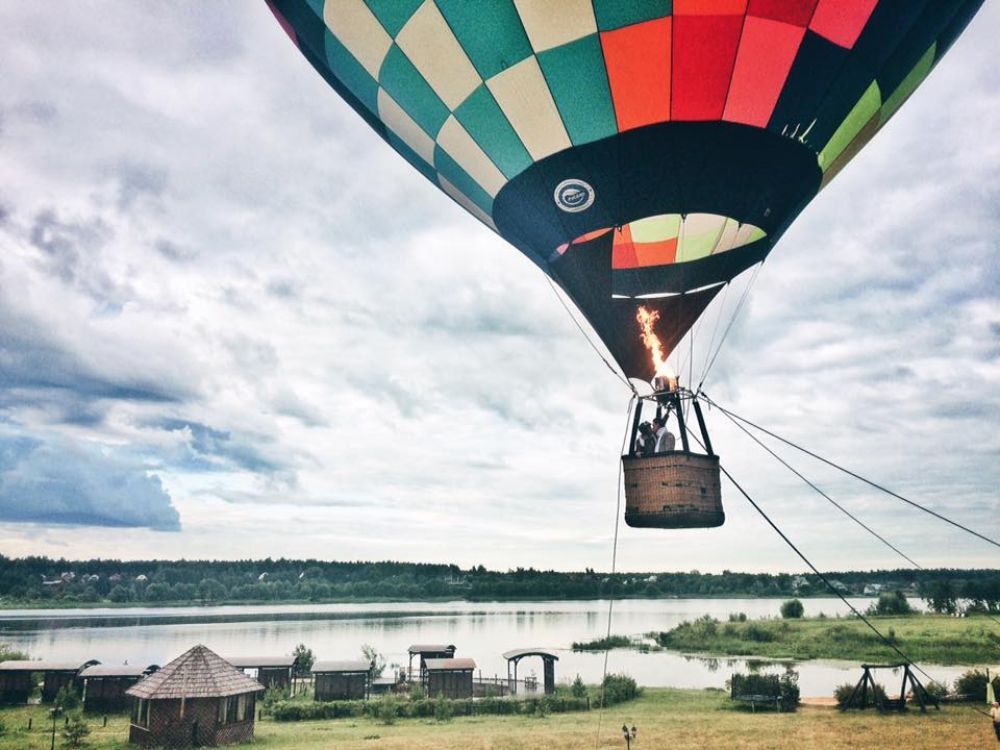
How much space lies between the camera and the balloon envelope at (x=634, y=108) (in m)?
6.29

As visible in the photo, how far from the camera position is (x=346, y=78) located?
8.35 metres

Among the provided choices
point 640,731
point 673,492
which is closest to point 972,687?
point 640,731

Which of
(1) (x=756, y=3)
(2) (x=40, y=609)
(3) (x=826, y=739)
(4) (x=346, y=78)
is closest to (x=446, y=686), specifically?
(3) (x=826, y=739)

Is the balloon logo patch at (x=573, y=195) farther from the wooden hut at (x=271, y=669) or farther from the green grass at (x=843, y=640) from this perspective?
the green grass at (x=843, y=640)

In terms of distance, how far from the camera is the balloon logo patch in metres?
7.19

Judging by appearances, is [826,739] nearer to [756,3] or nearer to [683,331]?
[683,331]

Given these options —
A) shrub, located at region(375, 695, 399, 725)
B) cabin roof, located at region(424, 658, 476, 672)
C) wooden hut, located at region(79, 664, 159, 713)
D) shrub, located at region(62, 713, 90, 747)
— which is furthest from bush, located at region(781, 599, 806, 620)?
shrub, located at region(62, 713, 90, 747)

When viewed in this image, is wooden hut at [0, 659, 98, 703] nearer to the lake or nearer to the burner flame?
the lake

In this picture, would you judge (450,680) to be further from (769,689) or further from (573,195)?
(573,195)

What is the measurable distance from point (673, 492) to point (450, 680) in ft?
67.6

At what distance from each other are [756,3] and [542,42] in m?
1.85

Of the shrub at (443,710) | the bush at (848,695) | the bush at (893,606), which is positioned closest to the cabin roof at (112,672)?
the shrub at (443,710)

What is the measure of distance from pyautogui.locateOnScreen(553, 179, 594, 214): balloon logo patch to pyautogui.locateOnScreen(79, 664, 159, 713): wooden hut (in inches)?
874

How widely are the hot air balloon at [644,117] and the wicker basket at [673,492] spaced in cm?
2
